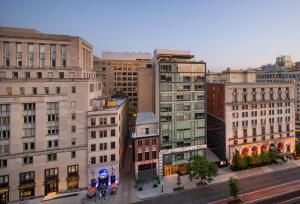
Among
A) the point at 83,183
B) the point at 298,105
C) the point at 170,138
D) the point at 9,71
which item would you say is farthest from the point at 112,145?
the point at 298,105

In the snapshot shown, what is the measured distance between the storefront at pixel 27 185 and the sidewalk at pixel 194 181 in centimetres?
2708

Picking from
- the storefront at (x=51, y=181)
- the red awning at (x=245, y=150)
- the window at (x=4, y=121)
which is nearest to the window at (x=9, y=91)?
the window at (x=4, y=121)

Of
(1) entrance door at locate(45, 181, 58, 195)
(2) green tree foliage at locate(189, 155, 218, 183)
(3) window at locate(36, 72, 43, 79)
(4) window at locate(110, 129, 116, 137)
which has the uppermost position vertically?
(3) window at locate(36, 72, 43, 79)

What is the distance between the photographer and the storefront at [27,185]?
5412cm

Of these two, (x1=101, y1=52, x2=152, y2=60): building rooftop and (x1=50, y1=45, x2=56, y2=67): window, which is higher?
(x1=101, y1=52, x2=152, y2=60): building rooftop

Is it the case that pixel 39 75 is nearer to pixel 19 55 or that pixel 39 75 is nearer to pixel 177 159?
pixel 19 55

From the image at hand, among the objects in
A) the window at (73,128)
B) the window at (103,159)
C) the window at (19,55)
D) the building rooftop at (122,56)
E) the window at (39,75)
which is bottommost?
the window at (103,159)

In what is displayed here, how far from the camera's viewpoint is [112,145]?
204 feet

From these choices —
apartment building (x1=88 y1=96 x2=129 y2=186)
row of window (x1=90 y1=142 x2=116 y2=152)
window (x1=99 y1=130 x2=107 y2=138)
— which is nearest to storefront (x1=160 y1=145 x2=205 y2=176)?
apartment building (x1=88 y1=96 x2=129 y2=186)

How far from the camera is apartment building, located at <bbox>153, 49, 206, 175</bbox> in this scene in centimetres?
6688

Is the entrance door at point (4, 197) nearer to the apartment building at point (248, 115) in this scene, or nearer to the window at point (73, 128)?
the window at point (73, 128)

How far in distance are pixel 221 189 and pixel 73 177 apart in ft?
133

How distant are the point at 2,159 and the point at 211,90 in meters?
71.3

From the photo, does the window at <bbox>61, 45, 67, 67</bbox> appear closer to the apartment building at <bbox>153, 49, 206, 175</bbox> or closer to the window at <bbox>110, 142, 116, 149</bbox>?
the window at <bbox>110, 142, 116, 149</bbox>
